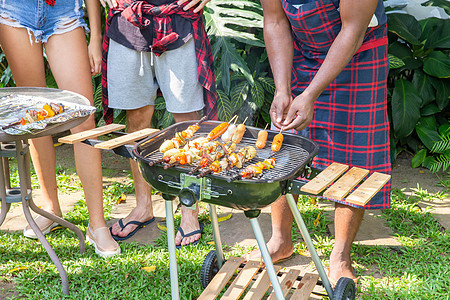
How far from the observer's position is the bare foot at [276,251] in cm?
296

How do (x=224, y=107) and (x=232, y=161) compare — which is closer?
(x=232, y=161)

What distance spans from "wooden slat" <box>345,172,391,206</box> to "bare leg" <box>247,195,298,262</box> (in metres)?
1.04

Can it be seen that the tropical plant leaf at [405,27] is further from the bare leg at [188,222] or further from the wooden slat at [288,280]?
the wooden slat at [288,280]

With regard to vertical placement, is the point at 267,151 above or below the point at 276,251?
above

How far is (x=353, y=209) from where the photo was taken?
2.71 metres

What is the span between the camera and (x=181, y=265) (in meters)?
2.94

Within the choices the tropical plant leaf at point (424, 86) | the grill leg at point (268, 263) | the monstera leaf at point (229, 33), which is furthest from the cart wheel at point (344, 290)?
the tropical plant leaf at point (424, 86)

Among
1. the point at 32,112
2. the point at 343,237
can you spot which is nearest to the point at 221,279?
the point at 343,237

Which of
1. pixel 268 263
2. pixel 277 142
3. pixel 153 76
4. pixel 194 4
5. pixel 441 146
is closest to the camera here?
pixel 268 263

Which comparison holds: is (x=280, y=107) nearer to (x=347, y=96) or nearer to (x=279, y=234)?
(x=347, y=96)

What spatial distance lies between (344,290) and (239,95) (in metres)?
2.33

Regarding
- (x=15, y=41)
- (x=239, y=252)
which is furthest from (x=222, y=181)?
(x=15, y=41)

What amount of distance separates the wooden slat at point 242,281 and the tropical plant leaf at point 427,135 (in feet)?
8.07

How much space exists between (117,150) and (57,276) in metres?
1.10
